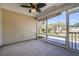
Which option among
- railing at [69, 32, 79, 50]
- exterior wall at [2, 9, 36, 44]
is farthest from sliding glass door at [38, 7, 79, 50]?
exterior wall at [2, 9, 36, 44]

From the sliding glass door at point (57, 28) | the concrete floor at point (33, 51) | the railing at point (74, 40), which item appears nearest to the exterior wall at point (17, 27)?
the concrete floor at point (33, 51)

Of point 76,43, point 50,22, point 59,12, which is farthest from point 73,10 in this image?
point 50,22

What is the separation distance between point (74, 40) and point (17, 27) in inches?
153

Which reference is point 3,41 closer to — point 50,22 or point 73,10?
point 50,22

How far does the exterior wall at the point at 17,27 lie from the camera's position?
5289mm

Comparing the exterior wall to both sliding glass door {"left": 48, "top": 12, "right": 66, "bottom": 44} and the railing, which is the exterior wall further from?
the railing

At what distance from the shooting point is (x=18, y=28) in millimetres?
6211

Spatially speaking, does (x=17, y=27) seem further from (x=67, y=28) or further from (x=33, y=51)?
(x=67, y=28)

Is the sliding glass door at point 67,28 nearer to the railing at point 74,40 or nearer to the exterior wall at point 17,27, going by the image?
the railing at point 74,40

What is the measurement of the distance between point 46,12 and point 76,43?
2941mm

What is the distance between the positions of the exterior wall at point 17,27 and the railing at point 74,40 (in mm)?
3646

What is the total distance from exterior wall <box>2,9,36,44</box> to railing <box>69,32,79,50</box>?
3.65 m

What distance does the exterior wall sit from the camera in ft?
17.4

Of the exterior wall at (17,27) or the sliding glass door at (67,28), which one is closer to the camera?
the sliding glass door at (67,28)
